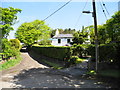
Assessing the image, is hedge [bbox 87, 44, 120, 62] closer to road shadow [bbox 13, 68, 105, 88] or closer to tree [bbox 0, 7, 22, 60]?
road shadow [bbox 13, 68, 105, 88]

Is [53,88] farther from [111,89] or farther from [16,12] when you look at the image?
[16,12]

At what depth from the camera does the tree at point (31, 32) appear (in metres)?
30.2

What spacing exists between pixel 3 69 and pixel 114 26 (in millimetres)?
12857

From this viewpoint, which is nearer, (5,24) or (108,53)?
(108,53)

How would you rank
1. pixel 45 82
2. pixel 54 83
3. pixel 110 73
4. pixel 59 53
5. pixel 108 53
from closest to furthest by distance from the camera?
1. pixel 110 73
2. pixel 54 83
3. pixel 45 82
4. pixel 108 53
5. pixel 59 53

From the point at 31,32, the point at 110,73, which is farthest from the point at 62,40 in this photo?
the point at 110,73

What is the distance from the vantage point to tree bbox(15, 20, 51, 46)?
1190 inches

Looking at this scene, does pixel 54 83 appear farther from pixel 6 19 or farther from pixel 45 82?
pixel 6 19


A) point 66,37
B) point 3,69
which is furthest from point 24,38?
point 3,69

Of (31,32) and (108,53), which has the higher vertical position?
(31,32)

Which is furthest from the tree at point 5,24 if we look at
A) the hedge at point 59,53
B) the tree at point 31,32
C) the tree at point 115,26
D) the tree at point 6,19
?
the tree at point 31,32

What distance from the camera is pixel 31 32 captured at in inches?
1201

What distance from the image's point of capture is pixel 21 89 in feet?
20.3

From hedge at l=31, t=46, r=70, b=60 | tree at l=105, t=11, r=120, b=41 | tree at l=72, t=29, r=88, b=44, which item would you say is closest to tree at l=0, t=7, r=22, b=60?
Result: hedge at l=31, t=46, r=70, b=60
